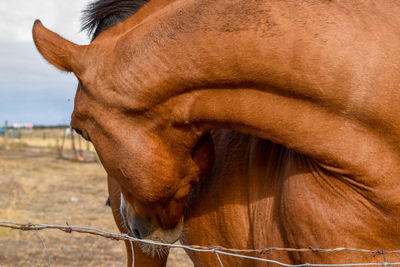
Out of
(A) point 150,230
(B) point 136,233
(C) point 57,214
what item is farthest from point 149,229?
(C) point 57,214

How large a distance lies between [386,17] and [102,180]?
13.8m

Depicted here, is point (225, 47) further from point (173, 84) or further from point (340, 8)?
point (340, 8)

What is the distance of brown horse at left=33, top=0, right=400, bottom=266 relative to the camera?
1.43m

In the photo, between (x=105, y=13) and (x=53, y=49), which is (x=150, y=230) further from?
(x=105, y=13)

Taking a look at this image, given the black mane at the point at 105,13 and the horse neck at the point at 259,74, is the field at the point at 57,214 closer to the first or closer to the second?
the black mane at the point at 105,13

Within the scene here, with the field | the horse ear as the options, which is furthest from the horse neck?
the field

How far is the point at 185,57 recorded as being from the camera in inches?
62.7

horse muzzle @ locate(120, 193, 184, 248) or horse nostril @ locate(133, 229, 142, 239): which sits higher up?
horse muzzle @ locate(120, 193, 184, 248)

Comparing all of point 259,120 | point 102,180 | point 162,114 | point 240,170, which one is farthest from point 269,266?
point 102,180

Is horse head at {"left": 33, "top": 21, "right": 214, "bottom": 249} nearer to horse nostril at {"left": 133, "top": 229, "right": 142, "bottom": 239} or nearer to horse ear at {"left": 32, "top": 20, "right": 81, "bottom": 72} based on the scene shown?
horse ear at {"left": 32, "top": 20, "right": 81, "bottom": 72}

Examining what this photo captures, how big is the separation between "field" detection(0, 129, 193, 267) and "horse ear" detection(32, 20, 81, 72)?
4.46 m

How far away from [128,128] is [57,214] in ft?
24.9

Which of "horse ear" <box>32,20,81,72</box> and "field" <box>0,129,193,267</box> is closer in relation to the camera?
"horse ear" <box>32,20,81,72</box>

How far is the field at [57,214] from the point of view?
19.4 ft
